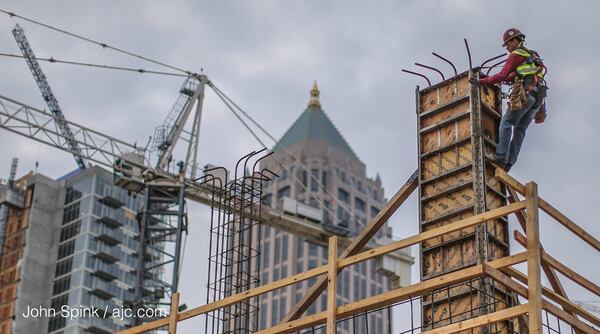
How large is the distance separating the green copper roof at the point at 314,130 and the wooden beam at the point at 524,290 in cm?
15866

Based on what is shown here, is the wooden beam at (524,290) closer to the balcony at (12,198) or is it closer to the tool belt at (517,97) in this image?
the tool belt at (517,97)

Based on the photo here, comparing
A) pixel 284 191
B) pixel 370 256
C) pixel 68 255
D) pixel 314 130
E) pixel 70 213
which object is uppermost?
pixel 314 130

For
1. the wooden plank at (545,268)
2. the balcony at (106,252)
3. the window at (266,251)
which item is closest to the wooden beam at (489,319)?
the wooden plank at (545,268)

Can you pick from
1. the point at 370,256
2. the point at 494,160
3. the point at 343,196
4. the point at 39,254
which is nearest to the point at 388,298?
the point at 370,256

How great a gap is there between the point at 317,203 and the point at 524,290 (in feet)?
461

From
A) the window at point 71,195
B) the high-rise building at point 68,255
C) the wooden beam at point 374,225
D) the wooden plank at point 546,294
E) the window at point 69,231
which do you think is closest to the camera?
the wooden plank at point 546,294

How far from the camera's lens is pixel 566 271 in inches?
663

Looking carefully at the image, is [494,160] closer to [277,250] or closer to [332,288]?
[332,288]

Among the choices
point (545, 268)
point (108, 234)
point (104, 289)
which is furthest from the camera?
point (108, 234)

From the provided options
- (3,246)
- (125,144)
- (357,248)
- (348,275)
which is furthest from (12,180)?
(357,248)

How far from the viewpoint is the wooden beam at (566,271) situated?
16.2m

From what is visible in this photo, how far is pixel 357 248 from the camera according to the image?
19.8 meters

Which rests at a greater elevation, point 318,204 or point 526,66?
point 318,204

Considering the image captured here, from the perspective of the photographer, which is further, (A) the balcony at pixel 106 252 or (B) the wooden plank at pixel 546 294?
(A) the balcony at pixel 106 252
